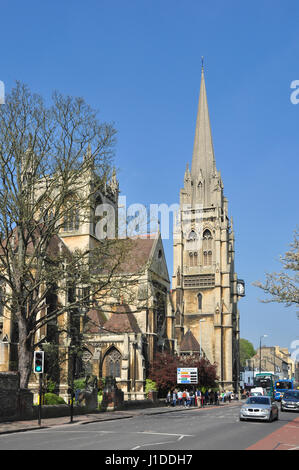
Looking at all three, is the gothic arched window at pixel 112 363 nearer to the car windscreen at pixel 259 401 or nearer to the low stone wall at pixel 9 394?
the car windscreen at pixel 259 401

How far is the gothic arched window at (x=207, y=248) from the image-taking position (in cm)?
7625

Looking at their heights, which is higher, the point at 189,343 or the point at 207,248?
the point at 207,248

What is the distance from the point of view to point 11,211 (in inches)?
974

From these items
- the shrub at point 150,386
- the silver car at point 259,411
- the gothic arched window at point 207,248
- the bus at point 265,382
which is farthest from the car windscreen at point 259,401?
the gothic arched window at point 207,248

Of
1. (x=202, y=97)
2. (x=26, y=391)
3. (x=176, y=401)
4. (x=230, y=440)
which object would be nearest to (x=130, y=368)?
(x=176, y=401)

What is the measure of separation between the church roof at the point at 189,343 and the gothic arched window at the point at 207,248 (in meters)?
10.7

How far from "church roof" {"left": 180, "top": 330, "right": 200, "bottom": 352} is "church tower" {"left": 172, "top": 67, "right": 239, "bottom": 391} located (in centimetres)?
107

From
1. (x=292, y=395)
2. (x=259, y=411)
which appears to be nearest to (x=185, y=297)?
(x=292, y=395)

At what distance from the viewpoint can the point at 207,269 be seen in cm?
7550

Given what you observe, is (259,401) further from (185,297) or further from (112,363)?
(185,297)

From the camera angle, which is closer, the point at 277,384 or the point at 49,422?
the point at 49,422

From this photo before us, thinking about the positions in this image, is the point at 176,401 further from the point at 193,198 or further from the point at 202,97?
the point at 202,97

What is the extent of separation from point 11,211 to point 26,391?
Answer: 26.7 feet

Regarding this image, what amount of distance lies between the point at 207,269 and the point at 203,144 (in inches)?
837
